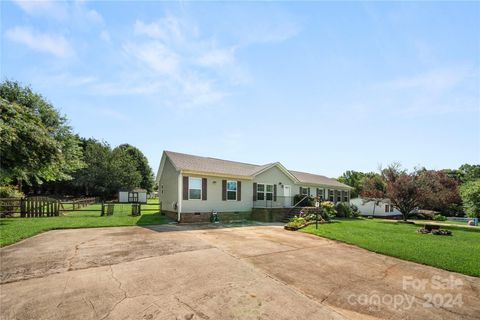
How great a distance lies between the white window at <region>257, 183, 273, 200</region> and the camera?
20.1 metres

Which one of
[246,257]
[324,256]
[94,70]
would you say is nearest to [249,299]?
[246,257]

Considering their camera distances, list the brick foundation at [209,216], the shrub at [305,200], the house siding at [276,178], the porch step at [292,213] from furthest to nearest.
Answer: the shrub at [305,200], the house siding at [276,178], the porch step at [292,213], the brick foundation at [209,216]

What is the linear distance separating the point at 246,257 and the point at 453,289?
4.89 meters

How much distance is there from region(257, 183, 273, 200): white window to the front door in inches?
52.5

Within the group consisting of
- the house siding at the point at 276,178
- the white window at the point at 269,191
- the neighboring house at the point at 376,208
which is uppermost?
the house siding at the point at 276,178

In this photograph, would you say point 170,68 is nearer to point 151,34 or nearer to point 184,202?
point 151,34

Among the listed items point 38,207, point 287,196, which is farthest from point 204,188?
point 38,207

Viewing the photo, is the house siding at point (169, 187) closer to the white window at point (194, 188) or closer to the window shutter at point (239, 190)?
the white window at point (194, 188)

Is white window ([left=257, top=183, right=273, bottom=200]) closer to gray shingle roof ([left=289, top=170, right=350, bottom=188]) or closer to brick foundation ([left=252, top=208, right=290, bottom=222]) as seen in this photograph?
brick foundation ([left=252, top=208, right=290, bottom=222])

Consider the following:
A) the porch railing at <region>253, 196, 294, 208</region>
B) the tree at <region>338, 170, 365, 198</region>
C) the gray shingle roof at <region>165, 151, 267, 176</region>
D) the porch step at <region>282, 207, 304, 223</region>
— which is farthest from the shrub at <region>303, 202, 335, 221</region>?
Answer: the tree at <region>338, 170, 365, 198</region>

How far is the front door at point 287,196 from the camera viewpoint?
842 inches

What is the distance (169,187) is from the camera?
58.3ft

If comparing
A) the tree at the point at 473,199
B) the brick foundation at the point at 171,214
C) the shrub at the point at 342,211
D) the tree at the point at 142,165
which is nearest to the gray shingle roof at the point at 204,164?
the brick foundation at the point at 171,214

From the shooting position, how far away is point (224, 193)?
17609mm
